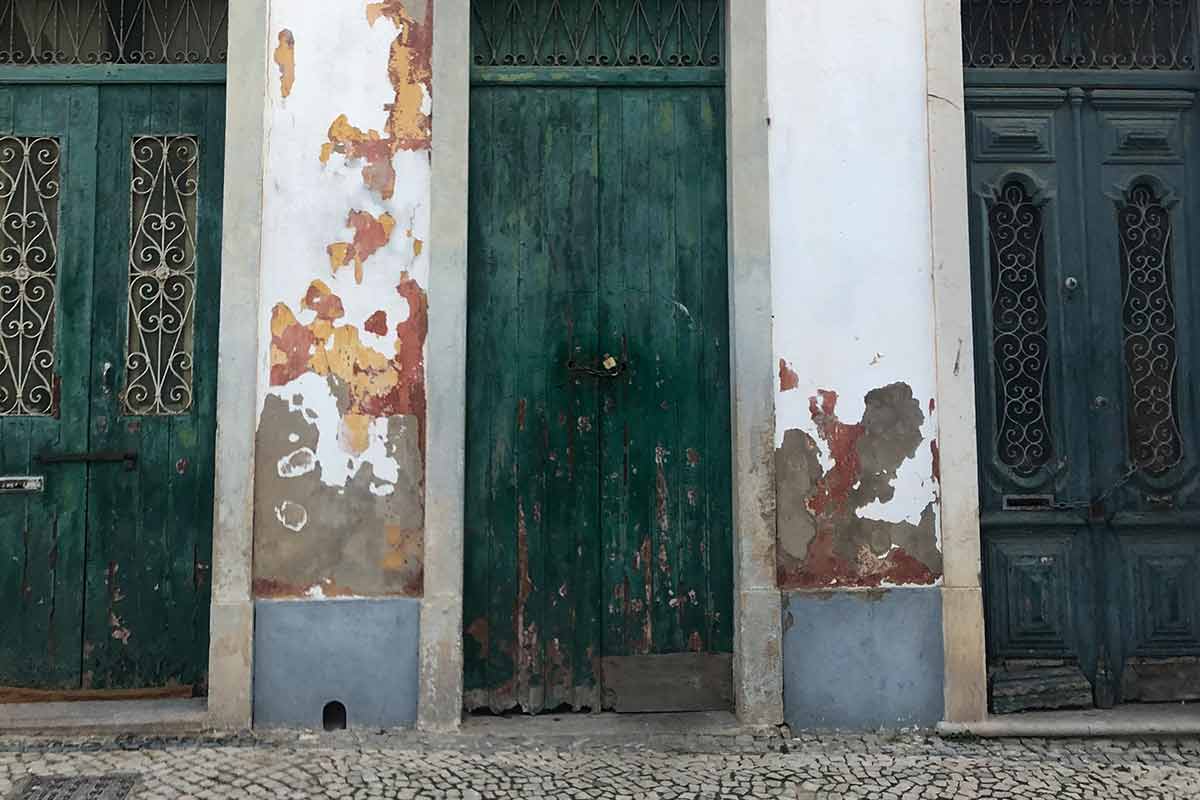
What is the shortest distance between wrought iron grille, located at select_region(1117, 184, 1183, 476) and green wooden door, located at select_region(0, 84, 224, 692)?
4.13 metres

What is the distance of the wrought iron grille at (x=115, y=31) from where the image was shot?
4402 mm

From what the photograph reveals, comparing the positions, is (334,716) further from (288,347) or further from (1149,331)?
(1149,331)

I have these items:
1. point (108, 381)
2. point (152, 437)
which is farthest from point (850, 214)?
point (108, 381)

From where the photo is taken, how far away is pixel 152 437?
431 centimetres

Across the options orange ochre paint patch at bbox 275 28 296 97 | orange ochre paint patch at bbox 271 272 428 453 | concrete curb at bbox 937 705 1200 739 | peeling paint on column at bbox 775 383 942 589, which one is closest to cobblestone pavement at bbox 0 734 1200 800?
concrete curb at bbox 937 705 1200 739

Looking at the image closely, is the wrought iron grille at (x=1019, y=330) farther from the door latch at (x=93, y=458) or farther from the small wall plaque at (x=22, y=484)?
the small wall plaque at (x=22, y=484)

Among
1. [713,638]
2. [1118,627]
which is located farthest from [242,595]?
[1118,627]

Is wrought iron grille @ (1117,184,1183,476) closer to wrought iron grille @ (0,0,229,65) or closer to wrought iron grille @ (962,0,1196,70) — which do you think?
wrought iron grille @ (962,0,1196,70)

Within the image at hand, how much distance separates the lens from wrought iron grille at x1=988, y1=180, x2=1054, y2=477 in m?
4.42

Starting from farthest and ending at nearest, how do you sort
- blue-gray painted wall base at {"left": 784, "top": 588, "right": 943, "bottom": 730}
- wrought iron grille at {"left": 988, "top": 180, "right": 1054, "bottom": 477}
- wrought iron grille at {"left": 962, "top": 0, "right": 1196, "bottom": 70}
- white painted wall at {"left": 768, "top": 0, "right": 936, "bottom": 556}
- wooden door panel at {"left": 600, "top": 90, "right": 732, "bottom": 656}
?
wrought iron grille at {"left": 962, "top": 0, "right": 1196, "bottom": 70} → wrought iron grille at {"left": 988, "top": 180, "right": 1054, "bottom": 477} → wooden door panel at {"left": 600, "top": 90, "right": 732, "bottom": 656} → white painted wall at {"left": 768, "top": 0, "right": 936, "bottom": 556} → blue-gray painted wall base at {"left": 784, "top": 588, "right": 943, "bottom": 730}

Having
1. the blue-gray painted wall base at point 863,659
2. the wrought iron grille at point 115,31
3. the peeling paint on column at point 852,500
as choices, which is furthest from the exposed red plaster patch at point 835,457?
the wrought iron grille at point 115,31

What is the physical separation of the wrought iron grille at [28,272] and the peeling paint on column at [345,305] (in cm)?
105

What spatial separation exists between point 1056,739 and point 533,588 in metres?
2.27

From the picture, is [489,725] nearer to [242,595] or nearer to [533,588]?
[533,588]
